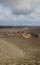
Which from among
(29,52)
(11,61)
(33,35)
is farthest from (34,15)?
(11,61)

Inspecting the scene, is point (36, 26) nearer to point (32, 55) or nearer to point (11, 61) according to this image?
point (32, 55)

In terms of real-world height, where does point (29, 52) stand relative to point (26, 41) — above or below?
below

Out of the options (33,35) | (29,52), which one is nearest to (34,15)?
(33,35)

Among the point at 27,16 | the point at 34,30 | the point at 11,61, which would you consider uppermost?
the point at 27,16

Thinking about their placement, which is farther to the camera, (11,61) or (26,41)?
(26,41)
